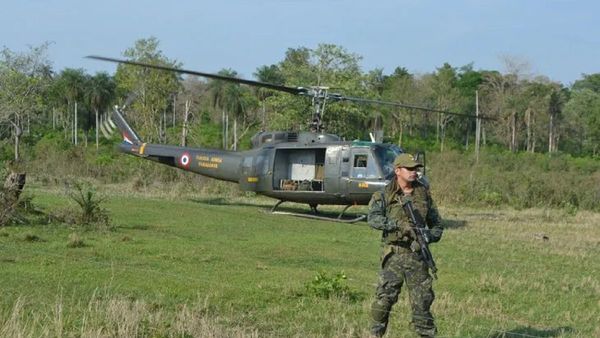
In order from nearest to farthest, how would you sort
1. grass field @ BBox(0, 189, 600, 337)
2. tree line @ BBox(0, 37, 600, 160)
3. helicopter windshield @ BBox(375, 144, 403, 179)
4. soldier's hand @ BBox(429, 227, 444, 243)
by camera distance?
soldier's hand @ BBox(429, 227, 444, 243)
grass field @ BBox(0, 189, 600, 337)
helicopter windshield @ BBox(375, 144, 403, 179)
tree line @ BBox(0, 37, 600, 160)

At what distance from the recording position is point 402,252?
24.2 ft

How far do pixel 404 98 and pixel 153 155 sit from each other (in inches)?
1874

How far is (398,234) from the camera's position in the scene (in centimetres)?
733

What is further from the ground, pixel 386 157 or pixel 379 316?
pixel 386 157

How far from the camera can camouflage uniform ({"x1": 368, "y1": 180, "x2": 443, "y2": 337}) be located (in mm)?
7332

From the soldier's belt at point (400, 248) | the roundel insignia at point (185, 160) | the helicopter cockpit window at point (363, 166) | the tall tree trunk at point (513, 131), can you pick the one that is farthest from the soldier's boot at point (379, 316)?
the tall tree trunk at point (513, 131)

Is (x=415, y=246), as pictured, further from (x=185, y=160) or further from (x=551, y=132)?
(x=551, y=132)

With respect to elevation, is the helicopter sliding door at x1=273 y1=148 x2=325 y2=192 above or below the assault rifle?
above

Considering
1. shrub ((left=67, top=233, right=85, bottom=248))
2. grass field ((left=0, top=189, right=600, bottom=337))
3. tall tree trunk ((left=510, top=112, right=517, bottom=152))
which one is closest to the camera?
grass field ((left=0, top=189, right=600, bottom=337))

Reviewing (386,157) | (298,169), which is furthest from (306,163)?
(386,157)

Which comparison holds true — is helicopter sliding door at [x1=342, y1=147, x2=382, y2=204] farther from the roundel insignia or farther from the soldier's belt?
the soldier's belt

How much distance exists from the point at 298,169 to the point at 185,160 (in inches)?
152

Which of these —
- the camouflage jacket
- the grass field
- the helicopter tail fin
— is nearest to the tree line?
the helicopter tail fin

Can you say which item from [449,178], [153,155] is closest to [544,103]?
[449,178]
